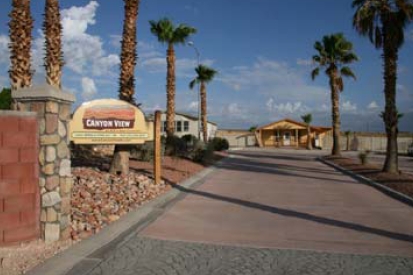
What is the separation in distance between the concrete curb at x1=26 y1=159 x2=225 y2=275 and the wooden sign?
2.54m

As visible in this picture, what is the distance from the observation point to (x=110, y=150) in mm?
21031

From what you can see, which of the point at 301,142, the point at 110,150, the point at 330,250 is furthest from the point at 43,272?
the point at 301,142

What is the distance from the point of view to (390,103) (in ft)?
59.0

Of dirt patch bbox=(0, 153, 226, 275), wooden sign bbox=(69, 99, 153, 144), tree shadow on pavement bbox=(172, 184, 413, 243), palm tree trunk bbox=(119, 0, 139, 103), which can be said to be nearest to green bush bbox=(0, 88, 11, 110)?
dirt patch bbox=(0, 153, 226, 275)

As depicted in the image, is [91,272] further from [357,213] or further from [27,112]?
[357,213]

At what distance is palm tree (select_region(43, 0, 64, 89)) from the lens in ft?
55.5

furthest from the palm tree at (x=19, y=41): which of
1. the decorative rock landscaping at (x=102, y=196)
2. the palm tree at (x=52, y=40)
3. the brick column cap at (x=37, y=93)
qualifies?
the brick column cap at (x=37, y=93)

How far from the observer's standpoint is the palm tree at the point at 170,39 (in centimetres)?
3500

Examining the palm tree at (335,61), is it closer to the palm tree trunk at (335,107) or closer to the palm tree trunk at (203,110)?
the palm tree trunk at (335,107)

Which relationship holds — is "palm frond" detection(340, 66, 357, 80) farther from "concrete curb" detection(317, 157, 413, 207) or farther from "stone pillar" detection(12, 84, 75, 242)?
"stone pillar" detection(12, 84, 75, 242)

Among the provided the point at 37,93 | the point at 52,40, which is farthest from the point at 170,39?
the point at 37,93

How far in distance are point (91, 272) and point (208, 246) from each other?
6.29 ft

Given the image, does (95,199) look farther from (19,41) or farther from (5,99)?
(5,99)

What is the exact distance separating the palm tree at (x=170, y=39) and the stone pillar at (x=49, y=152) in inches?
1069
